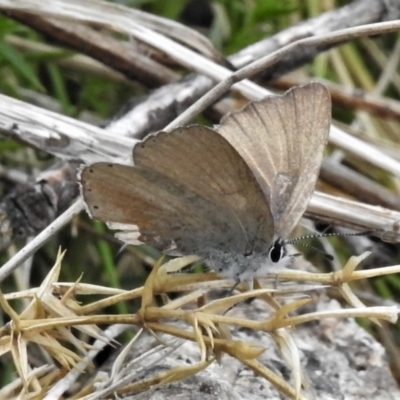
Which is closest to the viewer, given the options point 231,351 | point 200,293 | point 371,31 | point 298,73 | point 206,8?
point 231,351

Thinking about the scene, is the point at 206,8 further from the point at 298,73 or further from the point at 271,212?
the point at 271,212

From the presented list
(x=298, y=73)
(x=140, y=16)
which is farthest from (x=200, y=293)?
(x=298, y=73)

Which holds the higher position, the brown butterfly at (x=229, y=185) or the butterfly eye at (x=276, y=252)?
the brown butterfly at (x=229, y=185)

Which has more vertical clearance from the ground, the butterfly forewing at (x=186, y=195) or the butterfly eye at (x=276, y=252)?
the butterfly forewing at (x=186, y=195)

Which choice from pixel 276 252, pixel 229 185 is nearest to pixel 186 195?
pixel 229 185

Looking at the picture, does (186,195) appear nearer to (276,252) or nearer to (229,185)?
(229,185)

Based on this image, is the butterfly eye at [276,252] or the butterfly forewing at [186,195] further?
the butterfly eye at [276,252]
